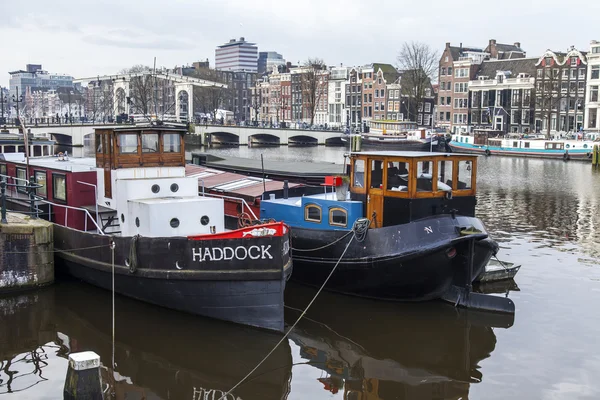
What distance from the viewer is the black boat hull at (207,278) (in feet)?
46.6

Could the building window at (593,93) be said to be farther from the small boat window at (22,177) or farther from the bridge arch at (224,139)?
the small boat window at (22,177)

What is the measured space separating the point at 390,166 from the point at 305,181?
815 cm

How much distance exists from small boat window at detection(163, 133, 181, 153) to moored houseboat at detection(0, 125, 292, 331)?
0.08 ft

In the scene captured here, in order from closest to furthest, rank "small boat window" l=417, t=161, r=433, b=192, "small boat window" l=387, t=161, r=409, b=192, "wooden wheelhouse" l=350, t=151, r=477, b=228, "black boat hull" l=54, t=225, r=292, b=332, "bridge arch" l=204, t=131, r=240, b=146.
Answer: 1. "black boat hull" l=54, t=225, r=292, b=332
2. "wooden wheelhouse" l=350, t=151, r=477, b=228
3. "small boat window" l=417, t=161, r=433, b=192
4. "small boat window" l=387, t=161, r=409, b=192
5. "bridge arch" l=204, t=131, r=240, b=146

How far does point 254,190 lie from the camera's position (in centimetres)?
2106

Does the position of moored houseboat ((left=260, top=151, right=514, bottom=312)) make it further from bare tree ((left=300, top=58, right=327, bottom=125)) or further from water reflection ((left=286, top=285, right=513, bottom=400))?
bare tree ((left=300, top=58, right=327, bottom=125))

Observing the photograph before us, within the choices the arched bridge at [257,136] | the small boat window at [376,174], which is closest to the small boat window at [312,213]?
the small boat window at [376,174]

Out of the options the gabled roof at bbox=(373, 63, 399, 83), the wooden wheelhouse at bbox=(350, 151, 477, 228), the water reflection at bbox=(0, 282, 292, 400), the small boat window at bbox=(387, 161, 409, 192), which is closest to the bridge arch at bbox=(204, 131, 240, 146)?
the gabled roof at bbox=(373, 63, 399, 83)

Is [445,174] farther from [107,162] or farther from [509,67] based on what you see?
[509,67]

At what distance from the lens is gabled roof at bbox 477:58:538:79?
8321cm

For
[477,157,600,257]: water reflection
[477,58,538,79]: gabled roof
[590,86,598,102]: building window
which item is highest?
[477,58,538,79]: gabled roof

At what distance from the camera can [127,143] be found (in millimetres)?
17172

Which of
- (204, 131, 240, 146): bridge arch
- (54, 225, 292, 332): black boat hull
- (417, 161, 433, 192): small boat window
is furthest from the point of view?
(204, 131, 240, 146): bridge arch

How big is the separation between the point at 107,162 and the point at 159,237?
3426 mm
